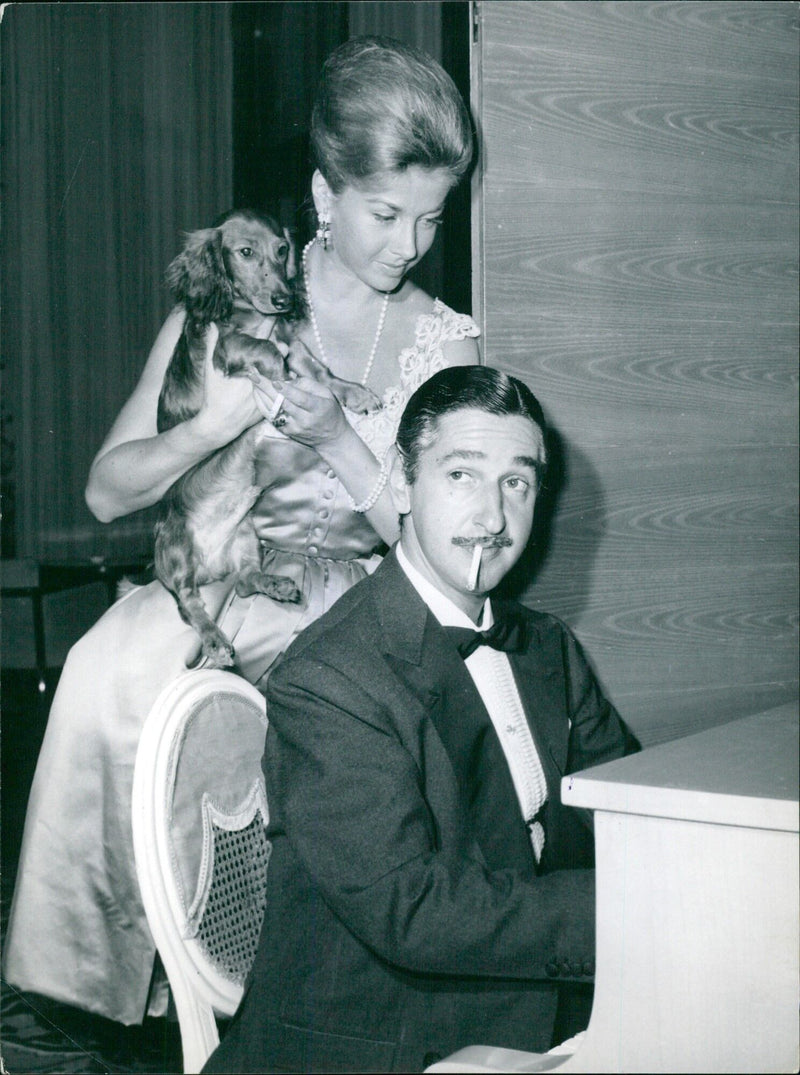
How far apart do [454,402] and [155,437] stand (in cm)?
61

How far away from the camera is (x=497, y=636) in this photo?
191 cm

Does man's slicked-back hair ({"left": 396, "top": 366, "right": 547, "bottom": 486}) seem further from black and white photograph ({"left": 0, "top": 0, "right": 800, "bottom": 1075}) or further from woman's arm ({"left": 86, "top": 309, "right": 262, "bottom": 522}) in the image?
woman's arm ({"left": 86, "top": 309, "right": 262, "bottom": 522})

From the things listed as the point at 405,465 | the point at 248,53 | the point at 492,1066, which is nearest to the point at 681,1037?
the point at 492,1066

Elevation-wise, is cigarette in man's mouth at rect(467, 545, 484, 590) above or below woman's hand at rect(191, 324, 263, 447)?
below

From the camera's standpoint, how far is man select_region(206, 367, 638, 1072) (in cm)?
158

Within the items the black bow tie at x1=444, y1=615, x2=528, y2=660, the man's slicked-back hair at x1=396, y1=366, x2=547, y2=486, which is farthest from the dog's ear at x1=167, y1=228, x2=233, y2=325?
the black bow tie at x1=444, y1=615, x2=528, y2=660

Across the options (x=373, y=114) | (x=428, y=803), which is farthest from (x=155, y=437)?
(x=428, y=803)

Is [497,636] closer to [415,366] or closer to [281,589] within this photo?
[281,589]

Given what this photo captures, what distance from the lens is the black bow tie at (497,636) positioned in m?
1.83

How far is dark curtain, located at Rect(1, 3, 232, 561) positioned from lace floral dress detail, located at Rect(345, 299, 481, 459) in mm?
451

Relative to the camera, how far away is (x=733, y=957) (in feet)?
4.25

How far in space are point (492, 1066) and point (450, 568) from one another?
29.3 inches

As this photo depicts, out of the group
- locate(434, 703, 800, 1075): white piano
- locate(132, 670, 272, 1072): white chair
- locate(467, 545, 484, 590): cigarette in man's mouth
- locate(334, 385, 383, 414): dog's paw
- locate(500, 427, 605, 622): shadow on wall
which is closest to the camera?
locate(434, 703, 800, 1075): white piano

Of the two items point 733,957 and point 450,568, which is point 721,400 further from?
point 733,957
